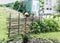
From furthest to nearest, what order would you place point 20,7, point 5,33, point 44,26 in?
point 20,7 → point 44,26 → point 5,33

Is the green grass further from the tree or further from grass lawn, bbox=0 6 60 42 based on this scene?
the tree

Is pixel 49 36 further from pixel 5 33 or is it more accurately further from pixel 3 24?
pixel 3 24

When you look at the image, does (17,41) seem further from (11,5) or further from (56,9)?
(56,9)

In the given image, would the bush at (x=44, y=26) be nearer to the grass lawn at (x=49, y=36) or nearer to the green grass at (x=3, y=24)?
the grass lawn at (x=49, y=36)

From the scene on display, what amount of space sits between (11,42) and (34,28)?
12.3 feet

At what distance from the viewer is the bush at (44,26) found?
12859 mm

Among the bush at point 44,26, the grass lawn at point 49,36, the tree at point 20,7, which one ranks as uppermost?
the tree at point 20,7

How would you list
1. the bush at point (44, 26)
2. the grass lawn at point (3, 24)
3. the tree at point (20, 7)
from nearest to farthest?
the grass lawn at point (3, 24)
the bush at point (44, 26)
the tree at point (20, 7)

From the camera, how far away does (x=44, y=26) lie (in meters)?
13.2

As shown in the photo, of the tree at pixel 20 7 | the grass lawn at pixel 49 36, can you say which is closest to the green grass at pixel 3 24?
the tree at pixel 20 7

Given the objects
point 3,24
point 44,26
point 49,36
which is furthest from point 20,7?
point 49,36

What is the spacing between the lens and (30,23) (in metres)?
13.2

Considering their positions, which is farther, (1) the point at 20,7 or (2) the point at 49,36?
(1) the point at 20,7

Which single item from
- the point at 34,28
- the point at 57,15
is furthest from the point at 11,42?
the point at 57,15
